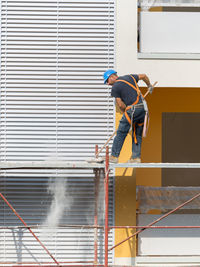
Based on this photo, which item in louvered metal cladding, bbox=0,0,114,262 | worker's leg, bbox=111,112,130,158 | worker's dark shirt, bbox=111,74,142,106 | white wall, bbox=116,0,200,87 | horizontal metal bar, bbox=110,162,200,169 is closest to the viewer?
horizontal metal bar, bbox=110,162,200,169

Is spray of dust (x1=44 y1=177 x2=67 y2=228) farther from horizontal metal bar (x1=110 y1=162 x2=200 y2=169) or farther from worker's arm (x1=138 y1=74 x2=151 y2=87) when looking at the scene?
worker's arm (x1=138 y1=74 x2=151 y2=87)

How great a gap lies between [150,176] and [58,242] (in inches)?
133

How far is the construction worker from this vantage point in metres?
9.03

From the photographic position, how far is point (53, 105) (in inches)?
406

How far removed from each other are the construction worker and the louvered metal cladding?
116 centimetres

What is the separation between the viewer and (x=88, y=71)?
10.4 m

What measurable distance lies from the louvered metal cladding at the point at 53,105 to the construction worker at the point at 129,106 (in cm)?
116

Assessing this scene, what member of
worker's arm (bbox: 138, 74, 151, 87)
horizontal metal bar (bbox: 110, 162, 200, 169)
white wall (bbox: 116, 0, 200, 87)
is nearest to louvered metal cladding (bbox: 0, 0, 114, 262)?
white wall (bbox: 116, 0, 200, 87)

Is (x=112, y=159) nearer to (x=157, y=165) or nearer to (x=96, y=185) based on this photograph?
(x=157, y=165)

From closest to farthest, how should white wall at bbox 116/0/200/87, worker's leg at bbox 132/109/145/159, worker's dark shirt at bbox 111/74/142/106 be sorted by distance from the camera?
worker's dark shirt at bbox 111/74/142/106 < worker's leg at bbox 132/109/145/159 < white wall at bbox 116/0/200/87

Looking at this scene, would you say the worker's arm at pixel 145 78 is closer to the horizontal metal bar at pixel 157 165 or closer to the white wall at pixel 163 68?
the white wall at pixel 163 68

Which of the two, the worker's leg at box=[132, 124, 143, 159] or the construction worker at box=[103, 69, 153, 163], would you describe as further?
the worker's leg at box=[132, 124, 143, 159]

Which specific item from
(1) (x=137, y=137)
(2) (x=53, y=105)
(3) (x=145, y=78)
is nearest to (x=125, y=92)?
(3) (x=145, y=78)

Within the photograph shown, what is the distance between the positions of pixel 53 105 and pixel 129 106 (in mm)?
2062
